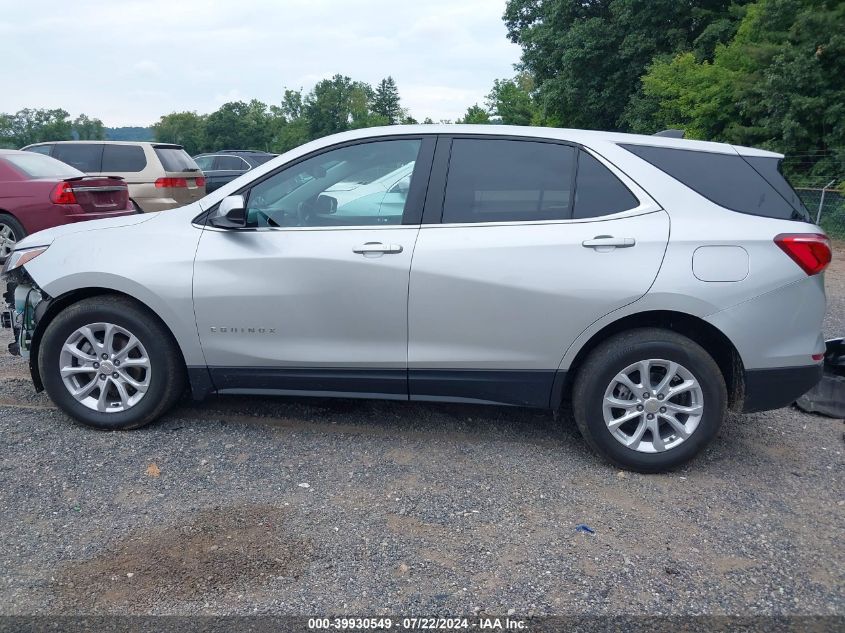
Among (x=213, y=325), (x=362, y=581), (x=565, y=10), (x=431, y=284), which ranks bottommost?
(x=362, y=581)

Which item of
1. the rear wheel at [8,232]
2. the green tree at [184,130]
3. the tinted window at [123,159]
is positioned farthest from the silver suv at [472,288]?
the green tree at [184,130]

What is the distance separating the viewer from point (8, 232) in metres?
9.45

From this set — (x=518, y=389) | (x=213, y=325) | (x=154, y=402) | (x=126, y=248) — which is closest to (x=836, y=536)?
(x=518, y=389)

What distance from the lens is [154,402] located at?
170 inches

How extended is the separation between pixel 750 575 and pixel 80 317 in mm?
3647

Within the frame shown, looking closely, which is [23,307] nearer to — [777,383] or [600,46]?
[777,383]

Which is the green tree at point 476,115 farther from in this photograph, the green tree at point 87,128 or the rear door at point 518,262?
the rear door at point 518,262

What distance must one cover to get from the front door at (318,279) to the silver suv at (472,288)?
0.5 inches

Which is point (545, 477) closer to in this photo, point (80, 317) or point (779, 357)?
point (779, 357)

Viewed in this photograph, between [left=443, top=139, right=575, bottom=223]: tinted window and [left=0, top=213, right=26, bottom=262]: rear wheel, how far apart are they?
7328mm

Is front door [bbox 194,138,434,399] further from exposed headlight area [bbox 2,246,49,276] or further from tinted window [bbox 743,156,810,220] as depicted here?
tinted window [bbox 743,156,810,220]

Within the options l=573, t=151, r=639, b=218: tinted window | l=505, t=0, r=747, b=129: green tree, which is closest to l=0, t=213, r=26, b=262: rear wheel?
l=573, t=151, r=639, b=218: tinted window

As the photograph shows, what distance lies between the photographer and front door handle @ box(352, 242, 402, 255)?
400cm

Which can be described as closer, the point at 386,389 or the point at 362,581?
the point at 362,581
